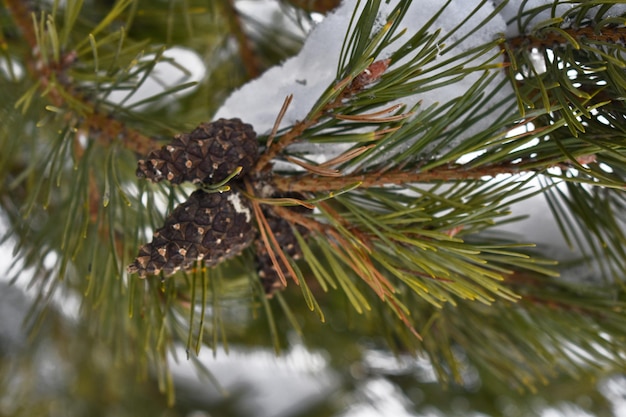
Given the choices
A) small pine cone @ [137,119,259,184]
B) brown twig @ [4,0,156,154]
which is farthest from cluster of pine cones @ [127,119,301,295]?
brown twig @ [4,0,156,154]

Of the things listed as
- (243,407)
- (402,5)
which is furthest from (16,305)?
(402,5)

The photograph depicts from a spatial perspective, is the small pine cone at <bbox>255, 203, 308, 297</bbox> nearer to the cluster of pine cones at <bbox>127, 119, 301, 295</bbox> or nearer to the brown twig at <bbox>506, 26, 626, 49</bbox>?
the cluster of pine cones at <bbox>127, 119, 301, 295</bbox>

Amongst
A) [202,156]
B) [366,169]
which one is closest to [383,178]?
[366,169]

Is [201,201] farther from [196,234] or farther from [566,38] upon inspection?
[566,38]

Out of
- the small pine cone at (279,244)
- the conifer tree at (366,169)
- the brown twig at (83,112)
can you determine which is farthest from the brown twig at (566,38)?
the brown twig at (83,112)

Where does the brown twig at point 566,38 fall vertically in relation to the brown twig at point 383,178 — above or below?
above

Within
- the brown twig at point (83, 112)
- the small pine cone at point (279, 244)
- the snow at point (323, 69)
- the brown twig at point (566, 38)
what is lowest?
the small pine cone at point (279, 244)

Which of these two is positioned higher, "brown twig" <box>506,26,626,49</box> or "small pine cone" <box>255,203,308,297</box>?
"brown twig" <box>506,26,626,49</box>

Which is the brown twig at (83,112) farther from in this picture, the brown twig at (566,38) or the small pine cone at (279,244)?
the brown twig at (566,38)

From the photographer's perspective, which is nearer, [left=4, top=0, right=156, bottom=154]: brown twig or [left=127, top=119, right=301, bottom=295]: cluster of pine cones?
[left=127, top=119, right=301, bottom=295]: cluster of pine cones

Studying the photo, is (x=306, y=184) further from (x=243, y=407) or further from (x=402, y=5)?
(x=243, y=407)
